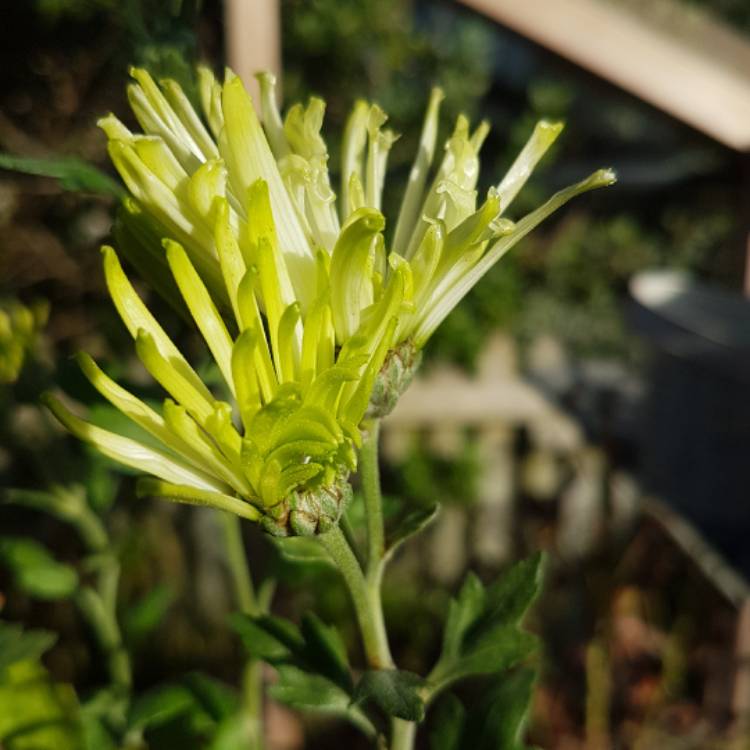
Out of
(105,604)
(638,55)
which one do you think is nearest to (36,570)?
(105,604)

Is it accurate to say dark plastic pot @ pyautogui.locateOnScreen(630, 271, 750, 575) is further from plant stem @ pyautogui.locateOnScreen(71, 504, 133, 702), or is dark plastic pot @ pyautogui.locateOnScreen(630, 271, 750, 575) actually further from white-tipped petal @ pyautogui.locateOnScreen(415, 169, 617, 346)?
plant stem @ pyautogui.locateOnScreen(71, 504, 133, 702)

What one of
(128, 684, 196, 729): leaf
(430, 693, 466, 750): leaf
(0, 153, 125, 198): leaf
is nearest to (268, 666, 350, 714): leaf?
(430, 693, 466, 750): leaf

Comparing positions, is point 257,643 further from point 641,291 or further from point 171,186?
point 641,291

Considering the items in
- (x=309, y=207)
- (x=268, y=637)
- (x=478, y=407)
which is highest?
(x=478, y=407)

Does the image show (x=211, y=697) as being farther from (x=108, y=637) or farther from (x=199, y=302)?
(x=199, y=302)

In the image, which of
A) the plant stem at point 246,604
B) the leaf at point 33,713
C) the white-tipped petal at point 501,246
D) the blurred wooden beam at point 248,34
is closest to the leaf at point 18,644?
the leaf at point 33,713

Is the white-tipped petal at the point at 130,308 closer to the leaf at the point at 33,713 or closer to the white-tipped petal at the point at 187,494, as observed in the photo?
the white-tipped petal at the point at 187,494
